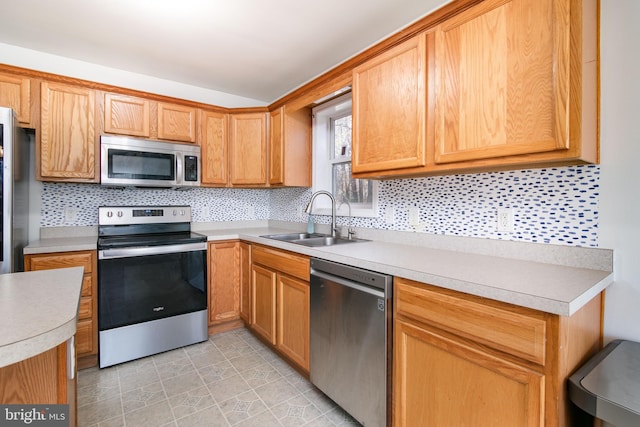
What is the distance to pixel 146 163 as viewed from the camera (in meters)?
2.56

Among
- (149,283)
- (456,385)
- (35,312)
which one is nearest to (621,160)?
(456,385)

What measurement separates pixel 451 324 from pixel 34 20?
9.95 feet

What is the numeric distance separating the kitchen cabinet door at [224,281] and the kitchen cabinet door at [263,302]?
0.29 m

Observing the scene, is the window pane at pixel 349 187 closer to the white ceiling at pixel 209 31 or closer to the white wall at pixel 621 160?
the white ceiling at pixel 209 31

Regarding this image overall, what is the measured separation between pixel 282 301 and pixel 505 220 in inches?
59.7

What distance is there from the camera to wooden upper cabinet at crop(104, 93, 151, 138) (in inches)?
A: 97.0

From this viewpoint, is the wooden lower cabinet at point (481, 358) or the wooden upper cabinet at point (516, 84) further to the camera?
the wooden upper cabinet at point (516, 84)

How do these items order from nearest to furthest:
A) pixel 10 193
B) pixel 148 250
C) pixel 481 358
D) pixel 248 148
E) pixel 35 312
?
pixel 35 312 → pixel 481 358 → pixel 10 193 → pixel 148 250 → pixel 248 148

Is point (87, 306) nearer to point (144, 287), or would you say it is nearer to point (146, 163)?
point (144, 287)

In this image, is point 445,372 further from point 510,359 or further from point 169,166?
point 169,166

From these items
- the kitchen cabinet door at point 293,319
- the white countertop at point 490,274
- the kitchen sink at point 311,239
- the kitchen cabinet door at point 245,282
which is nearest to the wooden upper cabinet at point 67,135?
the kitchen cabinet door at point 245,282

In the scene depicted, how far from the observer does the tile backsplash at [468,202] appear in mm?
1347

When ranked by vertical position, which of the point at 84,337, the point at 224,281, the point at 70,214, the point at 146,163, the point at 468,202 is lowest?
the point at 84,337

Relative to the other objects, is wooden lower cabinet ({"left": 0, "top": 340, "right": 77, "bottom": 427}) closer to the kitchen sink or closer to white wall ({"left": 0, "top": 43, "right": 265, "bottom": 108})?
the kitchen sink
